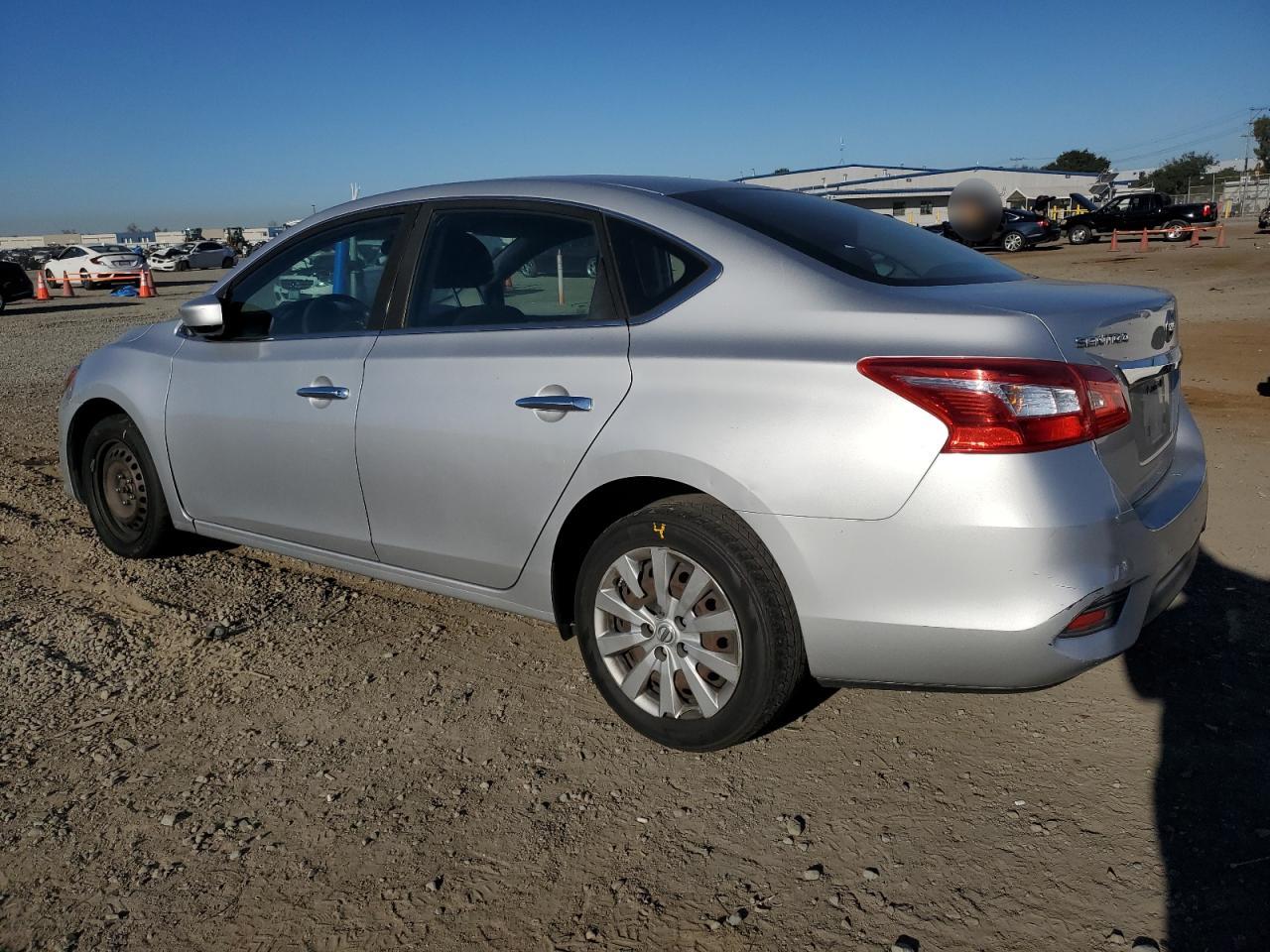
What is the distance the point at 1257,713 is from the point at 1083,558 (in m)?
1.23

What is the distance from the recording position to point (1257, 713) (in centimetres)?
312

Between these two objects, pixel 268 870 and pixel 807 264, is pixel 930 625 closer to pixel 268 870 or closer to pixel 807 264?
pixel 807 264

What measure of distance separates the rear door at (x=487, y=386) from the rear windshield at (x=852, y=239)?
0.50m

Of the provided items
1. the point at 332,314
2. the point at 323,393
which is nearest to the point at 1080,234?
the point at 332,314

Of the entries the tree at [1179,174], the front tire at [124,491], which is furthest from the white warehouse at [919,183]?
the front tire at [124,491]

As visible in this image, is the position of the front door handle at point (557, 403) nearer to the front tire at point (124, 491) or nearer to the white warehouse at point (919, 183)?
the front tire at point (124, 491)

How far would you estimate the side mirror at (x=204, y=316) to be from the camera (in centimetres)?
394

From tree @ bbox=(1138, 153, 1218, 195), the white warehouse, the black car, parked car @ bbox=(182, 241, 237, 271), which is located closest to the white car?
the black car

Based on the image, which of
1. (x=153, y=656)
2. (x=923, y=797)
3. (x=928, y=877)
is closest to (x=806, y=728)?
(x=923, y=797)

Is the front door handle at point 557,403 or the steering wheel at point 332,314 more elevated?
the steering wheel at point 332,314

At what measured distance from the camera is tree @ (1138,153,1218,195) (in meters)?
88.8

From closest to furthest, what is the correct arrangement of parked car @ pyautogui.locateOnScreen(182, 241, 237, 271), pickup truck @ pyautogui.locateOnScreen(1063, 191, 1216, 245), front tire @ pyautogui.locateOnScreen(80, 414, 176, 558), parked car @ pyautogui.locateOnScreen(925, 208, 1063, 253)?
front tire @ pyautogui.locateOnScreen(80, 414, 176, 558), parked car @ pyautogui.locateOnScreen(925, 208, 1063, 253), pickup truck @ pyautogui.locateOnScreen(1063, 191, 1216, 245), parked car @ pyautogui.locateOnScreen(182, 241, 237, 271)

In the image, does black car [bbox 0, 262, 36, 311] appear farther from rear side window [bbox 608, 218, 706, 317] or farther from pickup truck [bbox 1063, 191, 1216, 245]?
pickup truck [bbox 1063, 191, 1216, 245]

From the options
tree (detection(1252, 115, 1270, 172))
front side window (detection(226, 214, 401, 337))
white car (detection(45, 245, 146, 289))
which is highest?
tree (detection(1252, 115, 1270, 172))
